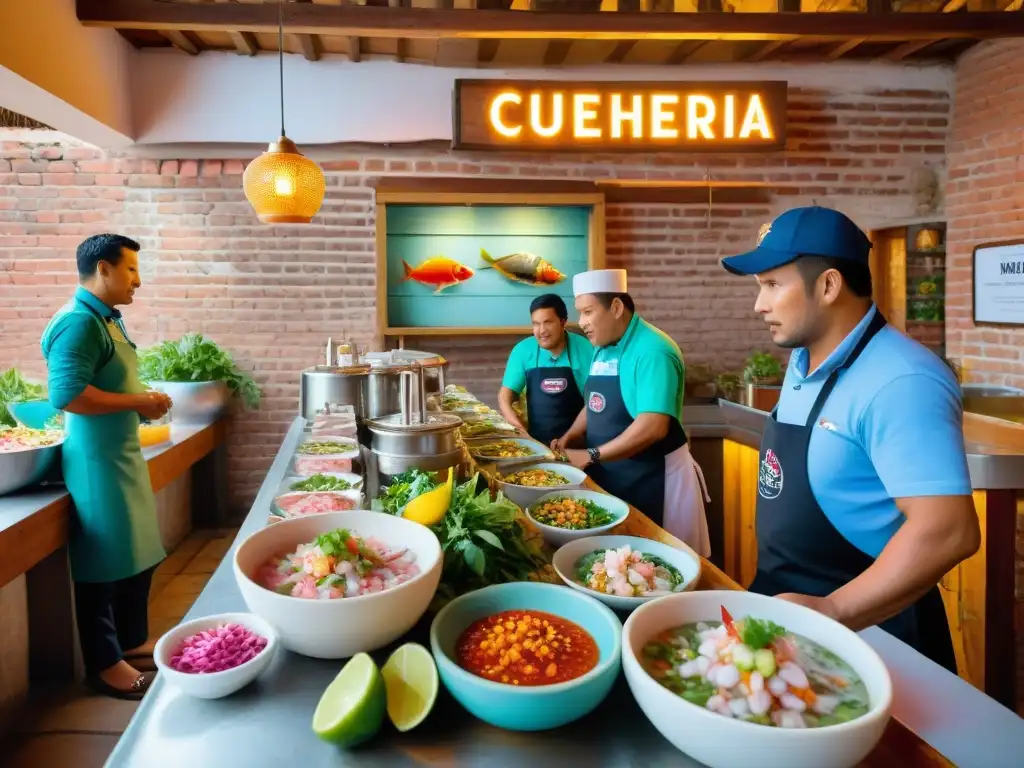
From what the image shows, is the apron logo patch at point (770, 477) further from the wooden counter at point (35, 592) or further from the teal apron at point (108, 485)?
the teal apron at point (108, 485)

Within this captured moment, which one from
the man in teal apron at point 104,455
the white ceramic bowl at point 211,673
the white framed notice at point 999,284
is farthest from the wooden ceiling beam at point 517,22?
the white ceramic bowl at point 211,673

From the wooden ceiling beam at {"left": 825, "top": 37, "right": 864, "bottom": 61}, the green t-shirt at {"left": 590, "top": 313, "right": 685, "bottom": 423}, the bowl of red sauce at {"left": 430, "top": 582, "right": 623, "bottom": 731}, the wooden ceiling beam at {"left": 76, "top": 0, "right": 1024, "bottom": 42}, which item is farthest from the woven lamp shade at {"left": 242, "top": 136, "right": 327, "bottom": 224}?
the wooden ceiling beam at {"left": 825, "top": 37, "right": 864, "bottom": 61}

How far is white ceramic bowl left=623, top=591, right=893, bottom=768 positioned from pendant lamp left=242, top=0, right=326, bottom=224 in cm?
296

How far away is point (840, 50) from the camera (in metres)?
5.38

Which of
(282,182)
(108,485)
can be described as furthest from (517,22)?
(108,485)

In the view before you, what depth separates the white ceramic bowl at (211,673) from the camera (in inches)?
46.8

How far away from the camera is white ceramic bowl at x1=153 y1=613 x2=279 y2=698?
1188mm

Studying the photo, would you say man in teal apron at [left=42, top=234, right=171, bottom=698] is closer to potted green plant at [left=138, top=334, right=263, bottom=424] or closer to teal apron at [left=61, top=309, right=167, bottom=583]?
teal apron at [left=61, top=309, right=167, bottom=583]

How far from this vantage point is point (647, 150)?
5551 millimetres

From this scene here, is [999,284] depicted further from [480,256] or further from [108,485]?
[108,485]

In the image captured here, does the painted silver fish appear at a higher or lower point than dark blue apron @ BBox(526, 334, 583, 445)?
higher

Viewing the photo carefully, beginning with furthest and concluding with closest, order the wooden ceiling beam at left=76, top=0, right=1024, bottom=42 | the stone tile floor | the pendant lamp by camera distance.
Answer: the wooden ceiling beam at left=76, top=0, right=1024, bottom=42, the pendant lamp, the stone tile floor

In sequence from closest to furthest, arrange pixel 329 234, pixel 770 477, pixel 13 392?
1. pixel 770 477
2. pixel 13 392
3. pixel 329 234

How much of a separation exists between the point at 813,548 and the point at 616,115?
4.37 m
